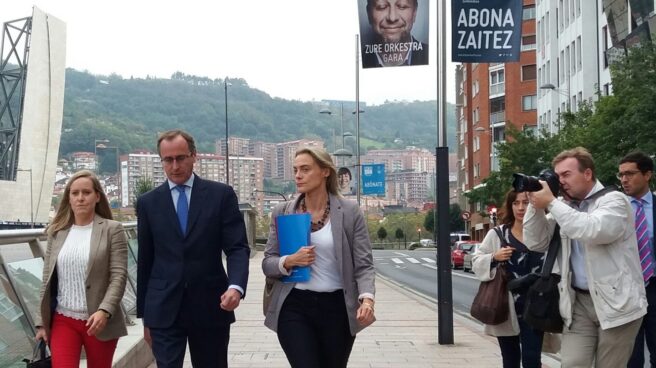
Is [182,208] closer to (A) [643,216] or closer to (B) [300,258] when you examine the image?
(B) [300,258]

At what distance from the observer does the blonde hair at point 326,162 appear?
5875 mm

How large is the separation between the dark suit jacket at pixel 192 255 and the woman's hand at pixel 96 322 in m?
0.21

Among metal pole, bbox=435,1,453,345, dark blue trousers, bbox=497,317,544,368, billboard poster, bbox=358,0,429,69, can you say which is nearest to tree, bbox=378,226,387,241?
metal pole, bbox=435,1,453,345

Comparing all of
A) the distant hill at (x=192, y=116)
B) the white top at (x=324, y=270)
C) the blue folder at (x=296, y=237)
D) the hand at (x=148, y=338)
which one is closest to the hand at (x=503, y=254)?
the white top at (x=324, y=270)

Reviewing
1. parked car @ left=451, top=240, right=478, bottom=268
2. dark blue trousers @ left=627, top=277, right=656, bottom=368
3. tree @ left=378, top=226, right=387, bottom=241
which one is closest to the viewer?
dark blue trousers @ left=627, top=277, right=656, bottom=368

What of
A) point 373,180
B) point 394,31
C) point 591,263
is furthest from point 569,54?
point 591,263

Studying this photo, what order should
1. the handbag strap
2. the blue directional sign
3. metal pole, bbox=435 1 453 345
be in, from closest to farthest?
the handbag strap, metal pole, bbox=435 1 453 345, the blue directional sign

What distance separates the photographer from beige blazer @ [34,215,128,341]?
5.84 metres

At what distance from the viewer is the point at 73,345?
582cm

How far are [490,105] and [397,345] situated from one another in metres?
80.8

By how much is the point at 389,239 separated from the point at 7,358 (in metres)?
137

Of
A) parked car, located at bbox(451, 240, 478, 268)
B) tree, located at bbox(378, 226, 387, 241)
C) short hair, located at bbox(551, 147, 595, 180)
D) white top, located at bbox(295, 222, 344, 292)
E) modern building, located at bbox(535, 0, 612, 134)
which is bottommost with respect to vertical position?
tree, located at bbox(378, 226, 387, 241)

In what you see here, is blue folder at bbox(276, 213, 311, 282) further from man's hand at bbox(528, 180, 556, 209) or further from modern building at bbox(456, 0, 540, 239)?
modern building at bbox(456, 0, 540, 239)

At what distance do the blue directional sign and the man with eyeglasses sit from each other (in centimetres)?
5313
